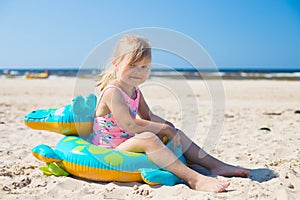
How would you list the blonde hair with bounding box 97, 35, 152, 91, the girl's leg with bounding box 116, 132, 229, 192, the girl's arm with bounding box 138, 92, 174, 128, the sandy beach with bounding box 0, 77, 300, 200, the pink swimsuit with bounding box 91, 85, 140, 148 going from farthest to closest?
the girl's arm with bounding box 138, 92, 174, 128, the pink swimsuit with bounding box 91, 85, 140, 148, the blonde hair with bounding box 97, 35, 152, 91, the girl's leg with bounding box 116, 132, 229, 192, the sandy beach with bounding box 0, 77, 300, 200

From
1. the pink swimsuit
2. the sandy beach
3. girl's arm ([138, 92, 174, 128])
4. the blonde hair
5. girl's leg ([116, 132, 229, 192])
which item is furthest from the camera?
girl's arm ([138, 92, 174, 128])

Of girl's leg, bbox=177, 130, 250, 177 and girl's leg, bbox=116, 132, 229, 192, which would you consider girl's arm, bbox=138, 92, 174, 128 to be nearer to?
girl's leg, bbox=177, 130, 250, 177

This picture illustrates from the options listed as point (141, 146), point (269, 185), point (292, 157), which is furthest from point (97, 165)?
point (292, 157)

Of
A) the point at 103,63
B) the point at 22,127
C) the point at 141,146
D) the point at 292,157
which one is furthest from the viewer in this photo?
the point at 22,127

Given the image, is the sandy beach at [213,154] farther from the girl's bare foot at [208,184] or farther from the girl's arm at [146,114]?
the girl's arm at [146,114]

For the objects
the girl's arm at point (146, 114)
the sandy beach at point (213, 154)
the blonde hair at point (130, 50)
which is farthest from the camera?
the girl's arm at point (146, 114)

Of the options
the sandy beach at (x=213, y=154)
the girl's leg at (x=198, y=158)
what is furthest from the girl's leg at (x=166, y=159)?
the girl's leg at (x=198, y=158)

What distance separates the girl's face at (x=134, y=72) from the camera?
3.16m

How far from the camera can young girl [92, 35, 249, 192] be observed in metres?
2.98

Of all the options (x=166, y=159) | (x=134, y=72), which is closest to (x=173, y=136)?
(x=166, y=159)

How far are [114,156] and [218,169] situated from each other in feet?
3.35

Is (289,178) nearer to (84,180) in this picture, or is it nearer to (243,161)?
(243,161)

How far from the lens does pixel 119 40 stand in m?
3.20

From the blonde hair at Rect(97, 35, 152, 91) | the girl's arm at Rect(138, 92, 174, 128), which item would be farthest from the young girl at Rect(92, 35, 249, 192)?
the girl's arm at Rect(138, 92, 174, 128)
